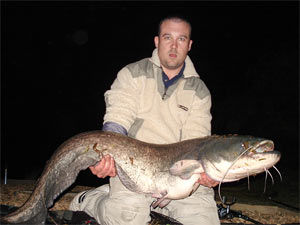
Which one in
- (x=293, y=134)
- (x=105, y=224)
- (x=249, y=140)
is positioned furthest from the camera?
(x=293, y=134)

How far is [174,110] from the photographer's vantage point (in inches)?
138

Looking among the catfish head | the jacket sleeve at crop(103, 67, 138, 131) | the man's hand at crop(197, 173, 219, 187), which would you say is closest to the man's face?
the jacket sleeve at crop(103, 67, 138, 131)

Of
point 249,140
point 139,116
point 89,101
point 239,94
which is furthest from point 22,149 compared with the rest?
point 249,140

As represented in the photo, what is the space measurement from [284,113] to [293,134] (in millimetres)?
1104

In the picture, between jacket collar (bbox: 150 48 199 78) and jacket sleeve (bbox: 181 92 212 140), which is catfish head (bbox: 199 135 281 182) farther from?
jacket collar (bbox: 150 48 199 78)

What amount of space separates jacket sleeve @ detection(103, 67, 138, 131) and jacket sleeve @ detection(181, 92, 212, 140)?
66 cm

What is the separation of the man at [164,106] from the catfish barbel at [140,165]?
39 cm

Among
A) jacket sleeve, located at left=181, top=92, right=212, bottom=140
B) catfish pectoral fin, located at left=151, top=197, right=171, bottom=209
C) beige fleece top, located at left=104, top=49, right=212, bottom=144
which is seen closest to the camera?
catfish pectoral fin, located at left=151, top=197, right=171, bottom=209

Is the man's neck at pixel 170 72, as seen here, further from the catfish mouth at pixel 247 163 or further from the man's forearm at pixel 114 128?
the catfish mouth at pixel 247 163

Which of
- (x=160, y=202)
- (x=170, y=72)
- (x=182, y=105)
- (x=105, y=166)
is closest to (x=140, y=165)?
(x=105, y=166)

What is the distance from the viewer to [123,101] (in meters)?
3.31

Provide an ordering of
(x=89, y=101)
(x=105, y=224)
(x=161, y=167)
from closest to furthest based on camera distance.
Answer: (x=161, y=167), (x=105, y=224), (x=89, y=101)

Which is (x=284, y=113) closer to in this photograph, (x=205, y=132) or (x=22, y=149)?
(x=205, y=132)

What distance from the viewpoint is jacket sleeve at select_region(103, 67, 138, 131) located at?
3168mm
